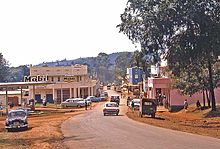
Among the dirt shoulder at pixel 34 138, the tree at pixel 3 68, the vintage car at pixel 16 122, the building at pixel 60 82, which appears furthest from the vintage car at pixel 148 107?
the tree at pixel 3 68

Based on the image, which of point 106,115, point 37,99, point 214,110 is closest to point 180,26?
point 214,110

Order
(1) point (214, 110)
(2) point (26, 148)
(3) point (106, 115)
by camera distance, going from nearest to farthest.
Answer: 1. (2) point (26, 148)
2. (1) point (214, 110)
3. (3) point (106, 115)

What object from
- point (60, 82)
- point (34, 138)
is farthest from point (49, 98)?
point (34, 138)

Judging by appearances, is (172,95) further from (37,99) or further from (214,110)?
(37,99)

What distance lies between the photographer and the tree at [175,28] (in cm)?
3684

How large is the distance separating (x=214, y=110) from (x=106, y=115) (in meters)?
14.6

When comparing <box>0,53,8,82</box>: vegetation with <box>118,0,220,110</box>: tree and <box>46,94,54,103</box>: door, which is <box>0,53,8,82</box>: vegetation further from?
<box>118,0,220,110</box>: tree

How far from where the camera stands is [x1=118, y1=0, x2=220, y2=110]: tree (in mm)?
36844

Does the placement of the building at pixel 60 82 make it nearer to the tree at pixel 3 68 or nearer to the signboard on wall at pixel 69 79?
the signboard on wall at pixel 69 79

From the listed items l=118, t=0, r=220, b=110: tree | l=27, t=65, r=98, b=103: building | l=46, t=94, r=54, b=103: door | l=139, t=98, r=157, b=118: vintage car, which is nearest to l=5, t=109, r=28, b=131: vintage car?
l=118, t=0, r=220, b=110: tree

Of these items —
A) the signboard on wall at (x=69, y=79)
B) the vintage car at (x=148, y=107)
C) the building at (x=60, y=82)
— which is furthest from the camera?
the signboard on wall at (x=69, y=79)

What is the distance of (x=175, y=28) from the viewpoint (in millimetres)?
38500

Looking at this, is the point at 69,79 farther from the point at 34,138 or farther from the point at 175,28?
the point at 34,138

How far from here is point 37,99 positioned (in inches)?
4552
